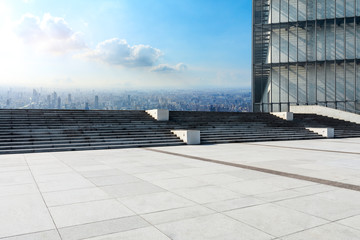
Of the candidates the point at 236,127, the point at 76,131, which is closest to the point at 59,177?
the point at 76,131

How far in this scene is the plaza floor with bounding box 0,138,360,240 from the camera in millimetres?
4711

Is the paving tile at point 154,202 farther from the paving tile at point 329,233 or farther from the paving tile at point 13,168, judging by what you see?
the paving tile at point 13,168

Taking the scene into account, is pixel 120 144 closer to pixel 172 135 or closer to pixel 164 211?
pixel 172 135

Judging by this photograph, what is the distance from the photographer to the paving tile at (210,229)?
14.7 ft

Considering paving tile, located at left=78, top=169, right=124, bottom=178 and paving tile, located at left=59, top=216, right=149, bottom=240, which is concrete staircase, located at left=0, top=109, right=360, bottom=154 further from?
paving tile, located at left=59, top=216, right=149, bottom=240

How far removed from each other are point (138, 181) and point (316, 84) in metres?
44.1

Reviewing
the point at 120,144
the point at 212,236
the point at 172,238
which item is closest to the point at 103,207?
the point at 172,238

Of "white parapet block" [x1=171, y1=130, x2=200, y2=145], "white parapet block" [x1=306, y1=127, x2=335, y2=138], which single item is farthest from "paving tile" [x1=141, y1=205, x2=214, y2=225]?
"white parapet block" [x1=306, y1=127, x2=335, y2=138]

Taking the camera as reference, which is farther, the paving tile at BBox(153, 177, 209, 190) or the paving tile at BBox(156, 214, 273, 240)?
the paving tile at BBox(153, 177, 209, 190)

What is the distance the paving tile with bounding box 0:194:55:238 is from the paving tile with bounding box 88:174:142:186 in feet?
5.46

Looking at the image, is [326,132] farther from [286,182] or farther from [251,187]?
[251,187]

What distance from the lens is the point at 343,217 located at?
534 centimetres

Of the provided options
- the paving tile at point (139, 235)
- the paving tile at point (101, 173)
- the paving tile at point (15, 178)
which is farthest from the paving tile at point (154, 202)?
the paving tile at point (15, 178)

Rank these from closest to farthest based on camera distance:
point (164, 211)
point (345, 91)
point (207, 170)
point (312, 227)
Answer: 1. point (312, 227)
2. point (164, 211)
3. point (207, 170)
4. point (345, 91)
